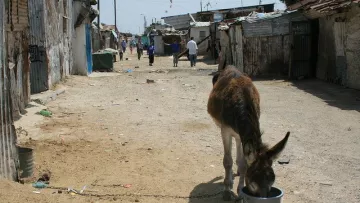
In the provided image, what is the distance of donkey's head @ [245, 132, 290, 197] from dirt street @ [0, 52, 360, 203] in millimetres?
1368

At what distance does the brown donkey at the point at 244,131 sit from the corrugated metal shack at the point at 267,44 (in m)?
12.6

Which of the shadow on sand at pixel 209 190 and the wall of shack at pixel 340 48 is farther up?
the wall of shack at pixel 340 48

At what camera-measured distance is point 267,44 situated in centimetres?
1795

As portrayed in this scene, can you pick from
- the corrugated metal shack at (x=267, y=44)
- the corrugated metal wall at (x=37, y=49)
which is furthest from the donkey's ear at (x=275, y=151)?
the corrugated metal shack at (x=267, y=44)

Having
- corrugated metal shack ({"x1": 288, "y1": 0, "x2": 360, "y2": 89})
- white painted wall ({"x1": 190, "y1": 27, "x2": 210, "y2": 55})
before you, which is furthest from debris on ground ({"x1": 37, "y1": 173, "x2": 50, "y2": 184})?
white painted wall ({"x1": 190, "y1": 27, "x2": 210, "y2": 55})

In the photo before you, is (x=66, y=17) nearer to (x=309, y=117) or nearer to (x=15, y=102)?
(x=15, y=102)

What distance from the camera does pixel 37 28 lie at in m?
12.5

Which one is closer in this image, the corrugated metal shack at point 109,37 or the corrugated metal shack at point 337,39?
the corrugated metal shack at point 337,39

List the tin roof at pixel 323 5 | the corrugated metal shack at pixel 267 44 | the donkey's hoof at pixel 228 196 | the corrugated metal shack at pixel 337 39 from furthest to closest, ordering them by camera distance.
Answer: the corrugated metal shack at pixel 267 44
the corrugated metal shack at pixel 337 39
the tin roof at pixel 323 5
the donkey's hoof at pixel 228 196

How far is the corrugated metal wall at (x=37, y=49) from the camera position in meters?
12.2

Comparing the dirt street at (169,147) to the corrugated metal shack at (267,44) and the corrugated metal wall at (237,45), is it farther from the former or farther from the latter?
the corrugated metal wall at (237,45)

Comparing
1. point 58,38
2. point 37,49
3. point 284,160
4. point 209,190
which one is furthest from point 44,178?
point 58,38

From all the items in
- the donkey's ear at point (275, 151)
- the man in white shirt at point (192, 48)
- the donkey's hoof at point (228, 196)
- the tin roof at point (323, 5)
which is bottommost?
the donkey's hoof at point (228, 196)

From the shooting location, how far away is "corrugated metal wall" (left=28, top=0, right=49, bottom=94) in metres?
12.2
